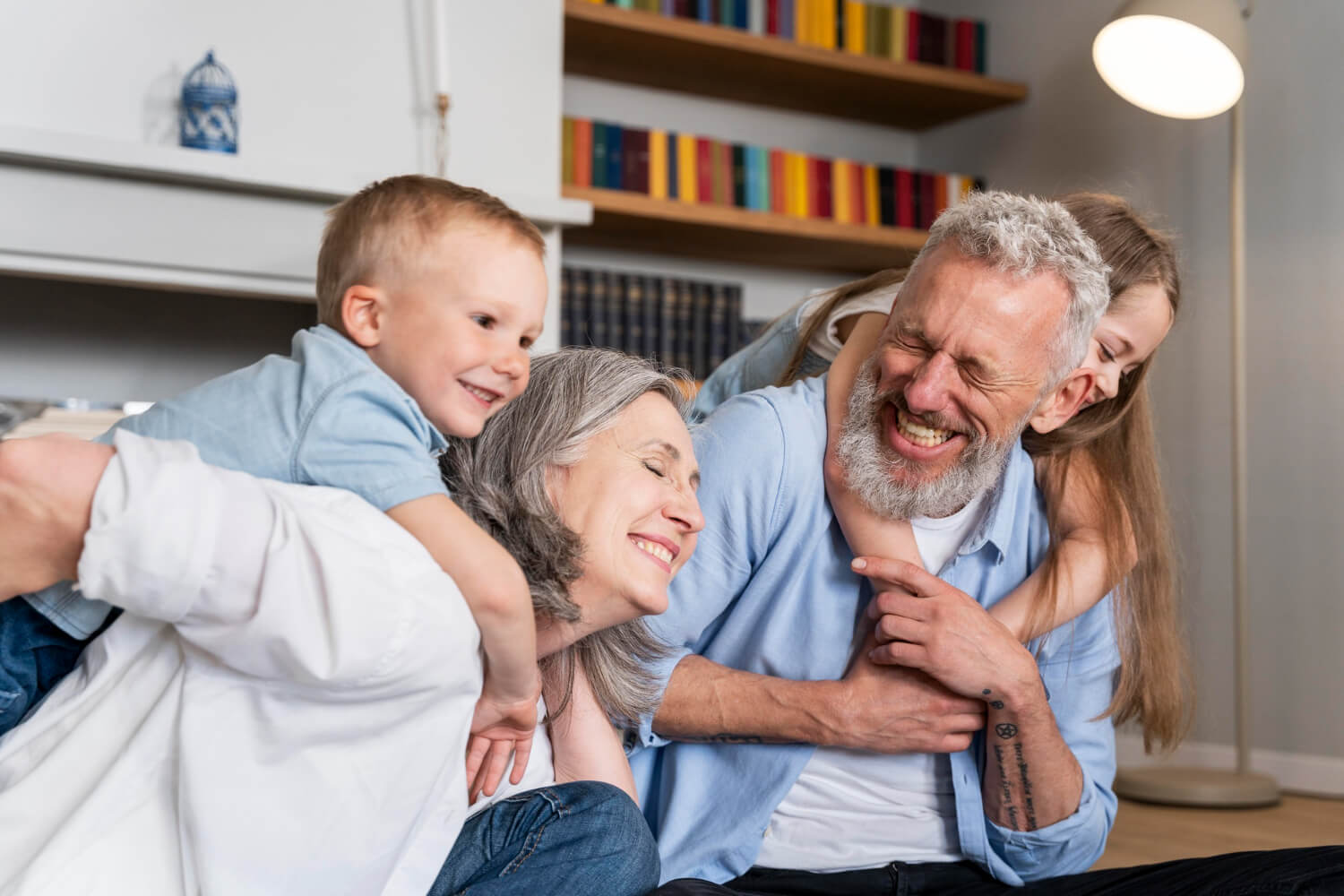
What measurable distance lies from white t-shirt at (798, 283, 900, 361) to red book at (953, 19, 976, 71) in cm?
254

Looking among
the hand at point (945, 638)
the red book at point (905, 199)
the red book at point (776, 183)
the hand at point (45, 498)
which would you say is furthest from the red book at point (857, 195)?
the hand at point (45, 498)

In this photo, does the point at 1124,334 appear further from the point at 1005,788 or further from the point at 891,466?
the point at 1005,788

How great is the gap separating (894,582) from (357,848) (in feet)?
2.22

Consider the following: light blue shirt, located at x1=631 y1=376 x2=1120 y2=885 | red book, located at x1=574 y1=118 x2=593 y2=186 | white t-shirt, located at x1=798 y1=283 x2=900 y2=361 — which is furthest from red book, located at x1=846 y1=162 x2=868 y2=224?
light blue shirt, located at x1=631 y1=376 x2=1120 y2=885

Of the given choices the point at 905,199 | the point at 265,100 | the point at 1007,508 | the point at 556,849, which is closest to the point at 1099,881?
the point at 1007,508

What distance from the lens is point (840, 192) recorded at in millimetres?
3754

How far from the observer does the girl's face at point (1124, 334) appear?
1.54 m

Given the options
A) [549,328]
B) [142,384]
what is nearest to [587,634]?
[549,328]

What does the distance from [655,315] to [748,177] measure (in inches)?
21.8

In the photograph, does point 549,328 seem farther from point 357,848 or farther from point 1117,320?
point 357,848

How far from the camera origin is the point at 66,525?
2.47 feet

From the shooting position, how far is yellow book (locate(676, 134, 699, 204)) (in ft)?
11.5

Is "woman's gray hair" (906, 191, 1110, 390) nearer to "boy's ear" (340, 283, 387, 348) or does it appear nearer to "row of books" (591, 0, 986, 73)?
"boy's ear" (340, 283, 387, 348)

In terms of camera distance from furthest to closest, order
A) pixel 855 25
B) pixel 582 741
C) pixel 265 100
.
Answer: pixel 855 25, pixel 265 100, pixel 582 741
